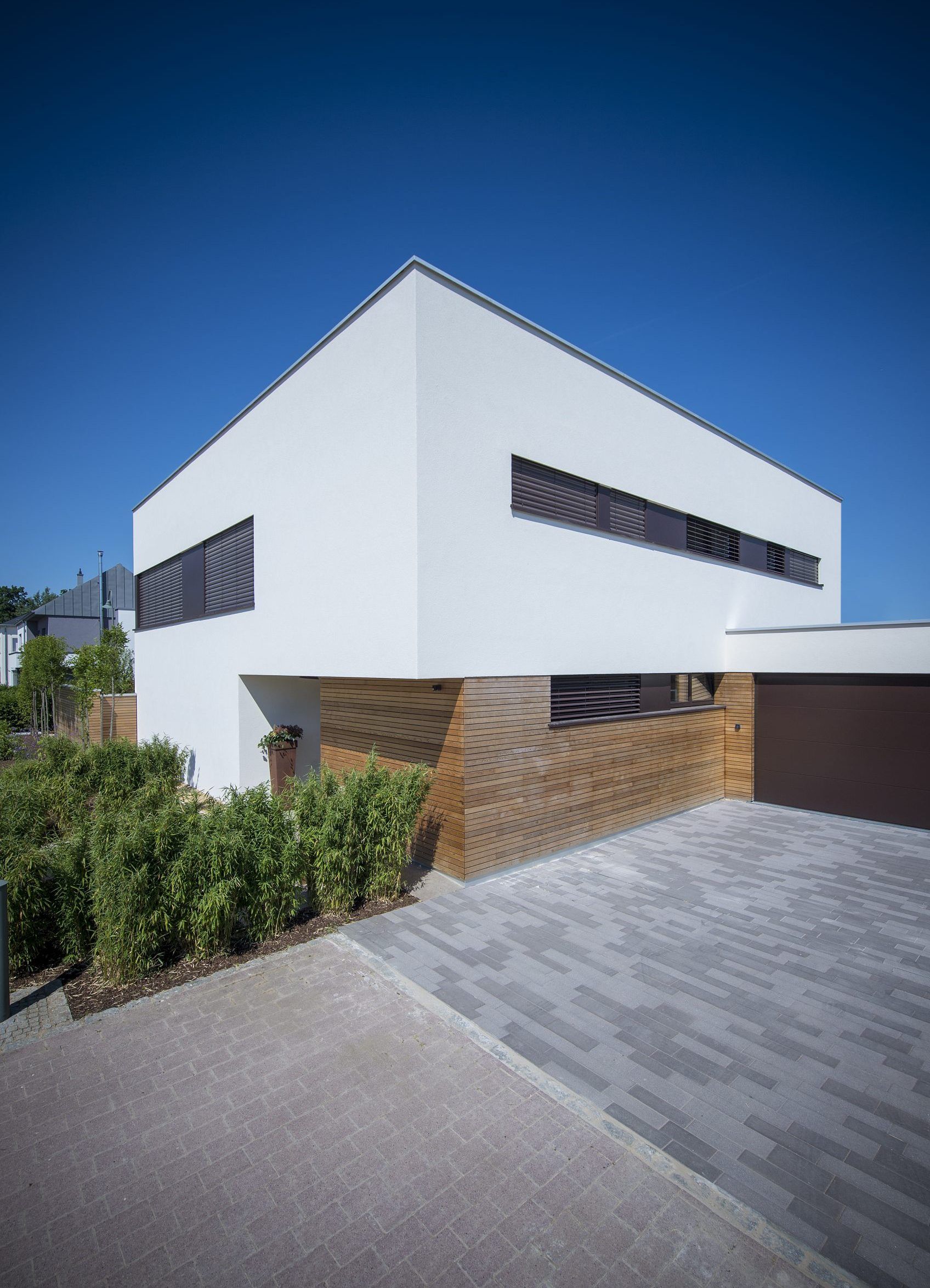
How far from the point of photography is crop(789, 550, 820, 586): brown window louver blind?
521 inches

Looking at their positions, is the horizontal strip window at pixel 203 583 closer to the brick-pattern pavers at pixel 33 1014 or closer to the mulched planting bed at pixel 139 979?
the mulched planting bed at pixel 139 979

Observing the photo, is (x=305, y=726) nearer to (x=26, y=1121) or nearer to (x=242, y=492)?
(x=242, y=492)

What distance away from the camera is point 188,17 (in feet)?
23.2

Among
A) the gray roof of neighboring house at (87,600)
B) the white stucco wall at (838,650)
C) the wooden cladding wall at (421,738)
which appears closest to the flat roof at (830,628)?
the white stucco wall at (838,650)

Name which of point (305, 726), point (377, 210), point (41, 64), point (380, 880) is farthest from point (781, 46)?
point (305, 726)

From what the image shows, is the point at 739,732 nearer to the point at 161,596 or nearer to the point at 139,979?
the point at 139,979

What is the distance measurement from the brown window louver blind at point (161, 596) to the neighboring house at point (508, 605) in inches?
16.5

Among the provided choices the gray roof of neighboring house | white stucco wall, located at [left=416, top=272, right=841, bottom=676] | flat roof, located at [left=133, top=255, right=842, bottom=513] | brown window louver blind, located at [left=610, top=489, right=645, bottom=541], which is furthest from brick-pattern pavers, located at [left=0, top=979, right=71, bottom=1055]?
the gray roof of neighboring house

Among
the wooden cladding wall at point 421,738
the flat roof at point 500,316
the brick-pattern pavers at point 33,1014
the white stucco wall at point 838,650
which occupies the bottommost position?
the brick-pattern pavers at point 33,1014

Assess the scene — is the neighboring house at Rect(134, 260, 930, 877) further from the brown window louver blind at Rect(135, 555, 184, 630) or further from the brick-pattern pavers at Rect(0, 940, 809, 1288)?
the brick-pattern pavers at Rect(0, 940, 809, 1288)

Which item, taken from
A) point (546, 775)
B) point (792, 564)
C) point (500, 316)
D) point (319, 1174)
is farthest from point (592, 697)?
point (792, 564)

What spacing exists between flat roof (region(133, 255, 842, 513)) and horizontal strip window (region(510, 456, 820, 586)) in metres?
1.64

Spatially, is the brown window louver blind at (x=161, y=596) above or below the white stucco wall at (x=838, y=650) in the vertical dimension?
above

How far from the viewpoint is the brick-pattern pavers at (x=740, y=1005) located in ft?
9.12
